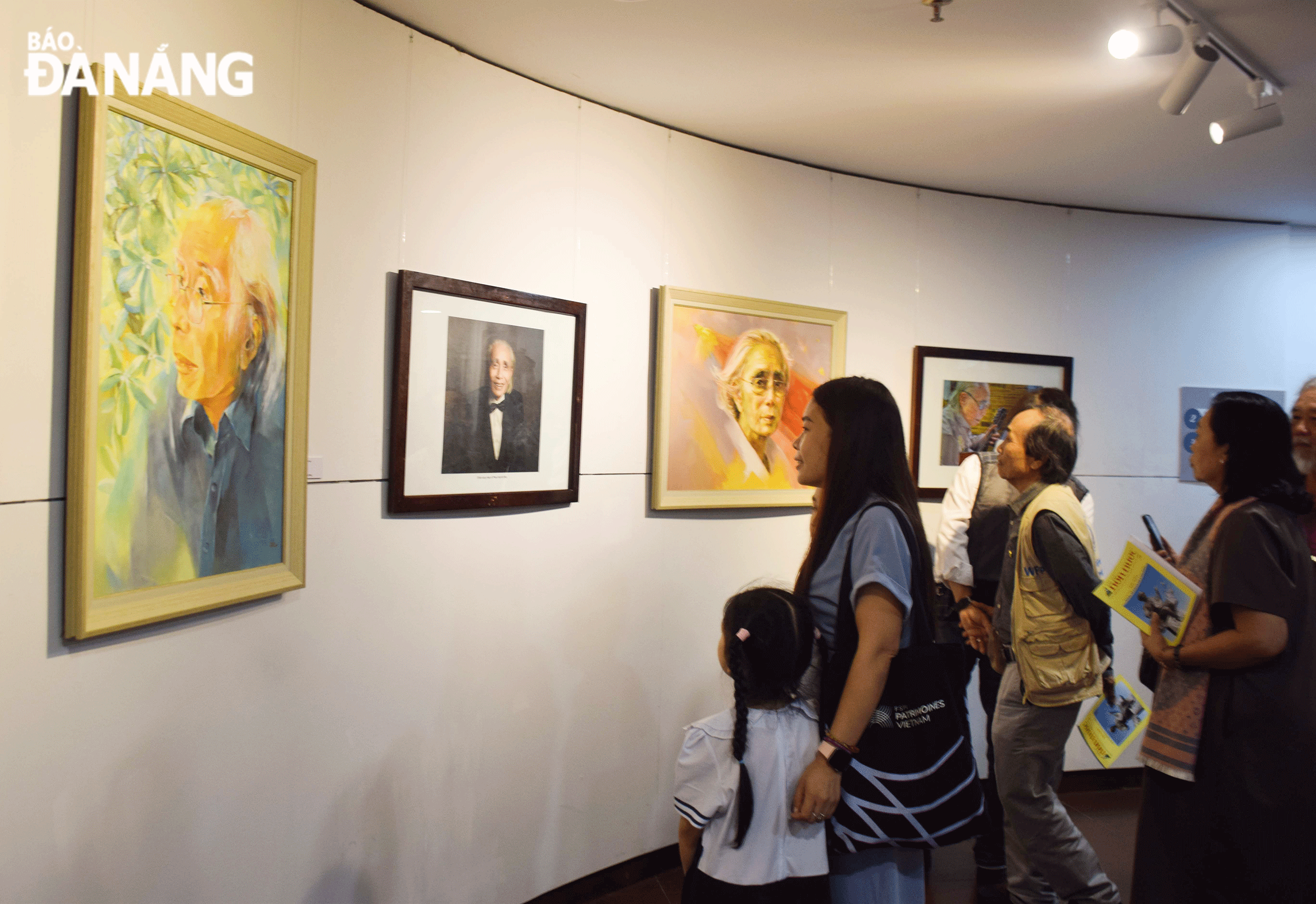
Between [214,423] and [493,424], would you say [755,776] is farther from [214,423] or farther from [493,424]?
[493,424]

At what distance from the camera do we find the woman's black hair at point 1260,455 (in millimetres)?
2221

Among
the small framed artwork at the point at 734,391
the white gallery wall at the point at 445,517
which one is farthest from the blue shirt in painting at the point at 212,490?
the small framed artwork at the point at 734,391

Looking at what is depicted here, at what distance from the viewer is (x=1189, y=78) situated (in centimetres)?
285

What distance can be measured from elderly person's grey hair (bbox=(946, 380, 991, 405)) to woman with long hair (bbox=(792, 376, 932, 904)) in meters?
2.86

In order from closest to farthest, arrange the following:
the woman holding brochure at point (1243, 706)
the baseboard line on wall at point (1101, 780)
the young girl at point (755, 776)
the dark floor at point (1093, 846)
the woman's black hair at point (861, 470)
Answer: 1. the young girl at point (755, 776)
2. the woman's black hair at point (861, 470)
3. the woman holding brochure at point (1243, 706)
4. the dark floor at point (1093, 846)
5. the baseboard line on wall at point (1101, 780)

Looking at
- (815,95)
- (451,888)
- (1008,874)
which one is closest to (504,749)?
(451,888)

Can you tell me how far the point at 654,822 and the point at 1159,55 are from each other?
3.47 metres

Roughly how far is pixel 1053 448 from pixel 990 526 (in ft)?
2.95

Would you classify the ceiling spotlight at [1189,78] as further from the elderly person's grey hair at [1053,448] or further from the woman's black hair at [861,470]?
the woman's black hair at [861,470]

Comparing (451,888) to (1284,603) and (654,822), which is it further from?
(1284,603)

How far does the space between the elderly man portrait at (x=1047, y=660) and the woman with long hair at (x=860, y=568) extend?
1238mm

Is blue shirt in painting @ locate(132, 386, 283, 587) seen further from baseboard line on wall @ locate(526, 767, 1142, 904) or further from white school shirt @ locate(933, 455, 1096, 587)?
white school shirt @ locate(933, 455, 1096, 587)

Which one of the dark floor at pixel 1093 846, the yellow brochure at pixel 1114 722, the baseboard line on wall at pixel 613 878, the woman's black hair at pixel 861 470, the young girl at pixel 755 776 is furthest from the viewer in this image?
the dark floor at pixel 1093 846

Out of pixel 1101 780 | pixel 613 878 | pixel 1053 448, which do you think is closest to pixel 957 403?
pixel 1053 448
